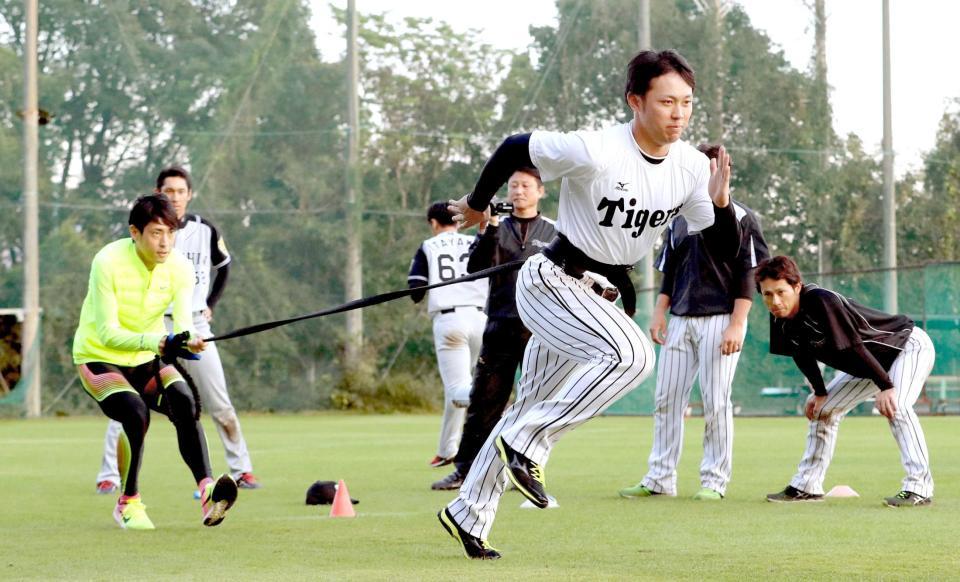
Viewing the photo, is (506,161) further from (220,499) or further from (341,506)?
(341,506)

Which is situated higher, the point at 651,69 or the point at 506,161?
the point at 651,69

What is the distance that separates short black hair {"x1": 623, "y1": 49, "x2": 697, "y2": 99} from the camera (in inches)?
232

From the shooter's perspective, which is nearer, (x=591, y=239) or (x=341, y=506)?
(x=591, y=239)

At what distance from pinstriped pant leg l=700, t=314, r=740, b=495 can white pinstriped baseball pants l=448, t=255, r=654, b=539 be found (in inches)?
102

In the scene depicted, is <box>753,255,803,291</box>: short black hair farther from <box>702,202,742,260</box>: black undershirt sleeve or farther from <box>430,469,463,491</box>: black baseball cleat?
<box>430,469,463,491</box>: black baseball cleat

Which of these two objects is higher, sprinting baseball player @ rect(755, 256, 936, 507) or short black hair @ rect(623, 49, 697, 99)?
short black hair @ rect(623, 49, 697, 99)

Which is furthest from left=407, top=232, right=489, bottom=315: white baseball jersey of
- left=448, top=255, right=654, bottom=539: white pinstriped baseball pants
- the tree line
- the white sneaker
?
the tree line

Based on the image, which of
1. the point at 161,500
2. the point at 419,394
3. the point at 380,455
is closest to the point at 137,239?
the point at 161,500

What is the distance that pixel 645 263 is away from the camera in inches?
1095

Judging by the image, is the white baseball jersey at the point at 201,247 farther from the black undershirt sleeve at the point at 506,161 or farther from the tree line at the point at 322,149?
the tree line at the point at 322,149

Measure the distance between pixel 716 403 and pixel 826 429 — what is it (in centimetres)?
65

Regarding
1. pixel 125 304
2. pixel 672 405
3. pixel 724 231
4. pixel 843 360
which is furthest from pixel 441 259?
pixel 724 231

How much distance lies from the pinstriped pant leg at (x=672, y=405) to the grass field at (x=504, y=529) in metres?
0.23

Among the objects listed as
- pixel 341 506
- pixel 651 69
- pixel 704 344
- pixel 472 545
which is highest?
pixel 651 69
